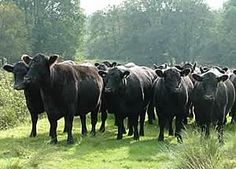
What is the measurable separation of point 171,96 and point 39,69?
12.3 feet

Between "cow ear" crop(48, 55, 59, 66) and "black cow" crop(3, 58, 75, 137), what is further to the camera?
"black cow" crop(3, 58, 75, 137)

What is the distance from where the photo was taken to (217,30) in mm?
78625

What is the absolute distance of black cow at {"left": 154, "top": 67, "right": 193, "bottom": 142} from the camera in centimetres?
1383

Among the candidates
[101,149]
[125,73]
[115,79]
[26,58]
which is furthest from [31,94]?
[101,149]

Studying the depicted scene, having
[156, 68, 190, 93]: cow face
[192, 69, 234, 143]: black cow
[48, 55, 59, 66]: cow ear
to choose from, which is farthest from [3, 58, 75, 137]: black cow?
[192, 69, 234, 143]: black cow

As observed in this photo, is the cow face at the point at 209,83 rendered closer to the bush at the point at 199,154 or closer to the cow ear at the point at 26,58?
the bush at the point at 199,154

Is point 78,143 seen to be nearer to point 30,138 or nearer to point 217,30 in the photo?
point 30,138

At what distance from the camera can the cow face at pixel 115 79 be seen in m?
14.1

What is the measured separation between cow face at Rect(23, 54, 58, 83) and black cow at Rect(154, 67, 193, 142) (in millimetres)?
3047

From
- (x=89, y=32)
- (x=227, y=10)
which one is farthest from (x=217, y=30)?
(x=89, y=32)

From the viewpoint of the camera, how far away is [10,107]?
61.2 ft

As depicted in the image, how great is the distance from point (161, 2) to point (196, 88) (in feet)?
245

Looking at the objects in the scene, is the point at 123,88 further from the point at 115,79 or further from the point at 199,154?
the point at 199,154

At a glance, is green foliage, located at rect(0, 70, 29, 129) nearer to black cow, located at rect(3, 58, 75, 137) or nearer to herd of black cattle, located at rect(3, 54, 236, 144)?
black cow, located at rect(3, 58, 75, 137)
